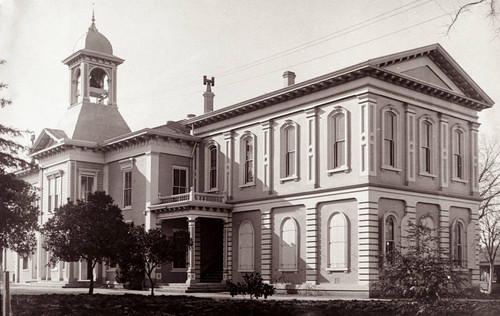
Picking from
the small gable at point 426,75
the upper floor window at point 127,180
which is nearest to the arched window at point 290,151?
the small gable at point 426,75

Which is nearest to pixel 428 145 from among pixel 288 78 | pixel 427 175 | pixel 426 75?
pixel 427 175

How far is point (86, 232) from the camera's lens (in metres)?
Result: 25.5

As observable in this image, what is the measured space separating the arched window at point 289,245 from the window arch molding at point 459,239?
23.3 ft

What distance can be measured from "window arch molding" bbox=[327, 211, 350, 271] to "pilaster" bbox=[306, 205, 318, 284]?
771mm

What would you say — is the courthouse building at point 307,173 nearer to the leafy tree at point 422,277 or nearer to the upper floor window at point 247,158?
the upper floor window at point 247,158

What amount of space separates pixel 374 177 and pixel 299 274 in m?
5.76

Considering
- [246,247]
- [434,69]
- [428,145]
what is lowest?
[246,247]

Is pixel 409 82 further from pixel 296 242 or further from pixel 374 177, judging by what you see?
pixel 296 242

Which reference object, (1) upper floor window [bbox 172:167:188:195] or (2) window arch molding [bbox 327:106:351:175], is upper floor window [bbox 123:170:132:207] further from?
(2) window arch molding [bbox 327:106:351:175]

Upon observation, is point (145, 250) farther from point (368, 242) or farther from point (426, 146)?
point (426, 146)

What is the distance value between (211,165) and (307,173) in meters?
7.92

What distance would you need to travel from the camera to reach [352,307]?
18.1 m

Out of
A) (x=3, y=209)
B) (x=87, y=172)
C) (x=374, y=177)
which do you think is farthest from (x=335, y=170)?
(x=87, y=172)

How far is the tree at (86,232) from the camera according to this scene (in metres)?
25.5
